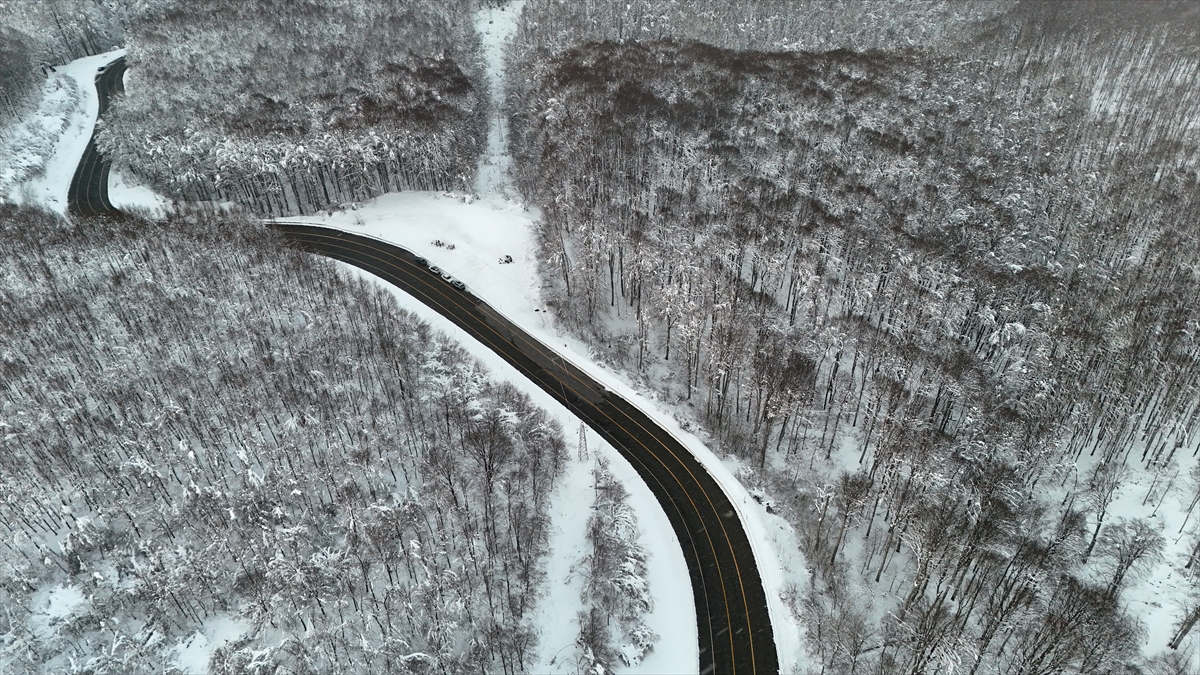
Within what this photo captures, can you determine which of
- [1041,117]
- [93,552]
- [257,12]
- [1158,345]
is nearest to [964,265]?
[1158,345]

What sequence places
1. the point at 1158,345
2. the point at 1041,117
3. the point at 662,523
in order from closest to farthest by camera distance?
the point at 662,523 < the point at 1158,345 < the point at 1041,117

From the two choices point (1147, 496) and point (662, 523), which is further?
point (1147, 496)

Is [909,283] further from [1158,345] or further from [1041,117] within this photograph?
[1041,117]

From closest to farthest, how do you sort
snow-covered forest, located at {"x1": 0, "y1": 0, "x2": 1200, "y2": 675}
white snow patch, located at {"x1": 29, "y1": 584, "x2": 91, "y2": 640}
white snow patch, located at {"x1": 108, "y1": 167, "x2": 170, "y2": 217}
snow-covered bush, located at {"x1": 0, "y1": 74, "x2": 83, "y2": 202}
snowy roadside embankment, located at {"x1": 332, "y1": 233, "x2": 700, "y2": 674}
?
1. white snow patch, located at {"x1": 29, "y1": 584, "x2": 91, "y2": 640}
2. snowy roadside embankment, located at {"x1": 332, "y1": 233, "x2": 700, "y2": 674}
3. snow-covered forest, located at {"x1": 0, "y1": 0, "x2": 1200, "y2": 675}
4. white snow patch, located at {"x1": 108, "y1": 167, "x2": 170, "y2": 217}
5. snow-covered bush, located at {"x1": 0, "y1": 74, "x2": 83, "y2": 202}

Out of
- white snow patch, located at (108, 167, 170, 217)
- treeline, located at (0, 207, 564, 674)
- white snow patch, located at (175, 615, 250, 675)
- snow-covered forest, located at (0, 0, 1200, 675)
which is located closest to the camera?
white snow patch, located at (175, 615, 250, 675)

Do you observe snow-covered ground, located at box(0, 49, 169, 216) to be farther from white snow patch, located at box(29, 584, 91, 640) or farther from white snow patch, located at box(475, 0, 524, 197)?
white snow patch, located at box(29, 584, 91, 640)

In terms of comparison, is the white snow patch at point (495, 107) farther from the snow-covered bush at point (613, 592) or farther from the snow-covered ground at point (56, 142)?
the snow-covered bush at point (613, 592)

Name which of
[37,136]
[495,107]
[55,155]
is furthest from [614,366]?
[37,136]

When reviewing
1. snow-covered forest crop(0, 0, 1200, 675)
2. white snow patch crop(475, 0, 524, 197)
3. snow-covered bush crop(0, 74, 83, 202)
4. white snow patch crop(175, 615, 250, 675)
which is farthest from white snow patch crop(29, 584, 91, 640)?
snow-covered bush crop(0, 74, 83, 202)


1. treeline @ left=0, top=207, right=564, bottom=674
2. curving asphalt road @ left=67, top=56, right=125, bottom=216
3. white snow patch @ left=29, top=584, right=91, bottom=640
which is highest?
curving asphalt road @ left=67, top=56, right=125, bottom=216
